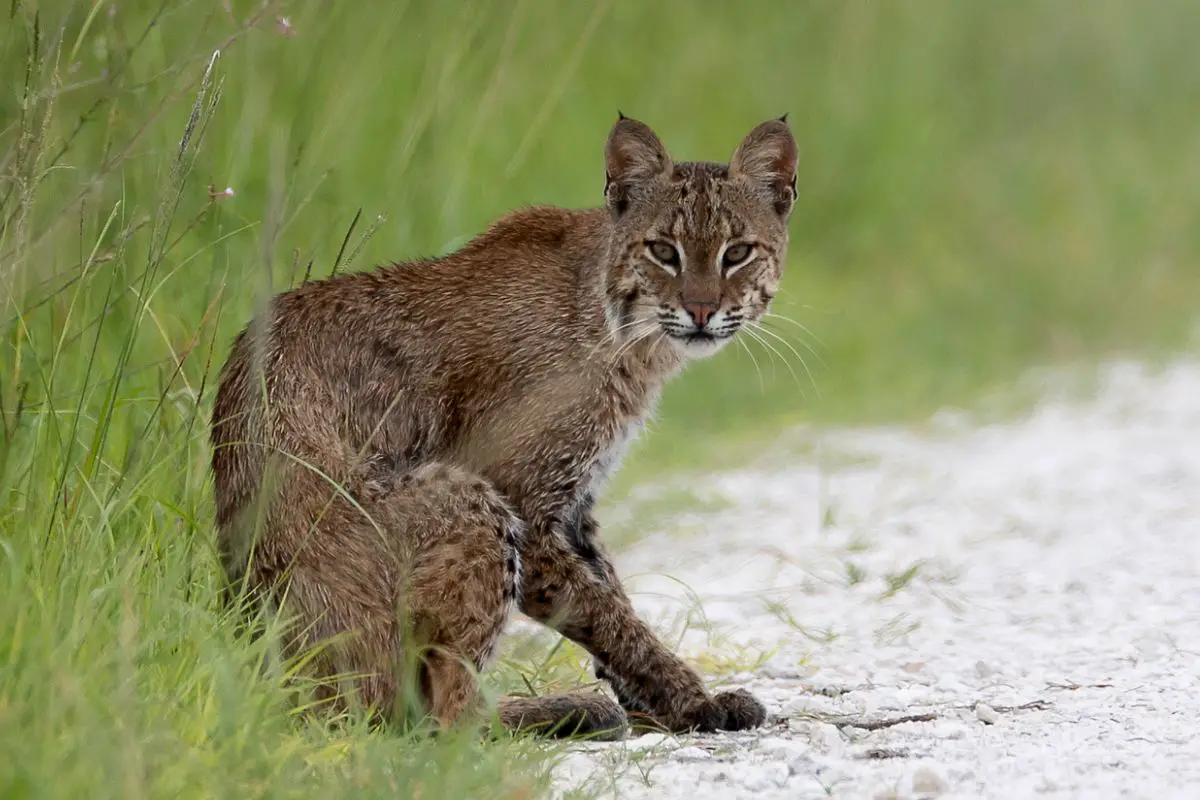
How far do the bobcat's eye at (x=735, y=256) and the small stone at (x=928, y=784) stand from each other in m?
1.80

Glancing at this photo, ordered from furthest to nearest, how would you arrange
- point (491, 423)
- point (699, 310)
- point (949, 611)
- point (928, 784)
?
point (949, 611) < point (699, 310) < point (491, 423) < point (928, 784)

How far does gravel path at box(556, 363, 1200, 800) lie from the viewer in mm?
4023

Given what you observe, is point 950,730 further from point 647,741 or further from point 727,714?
point 647,741

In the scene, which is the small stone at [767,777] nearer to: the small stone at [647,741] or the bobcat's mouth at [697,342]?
the small stone at [647,741]

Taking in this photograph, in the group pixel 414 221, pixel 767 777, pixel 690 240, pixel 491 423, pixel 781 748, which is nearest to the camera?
pixel 767 777

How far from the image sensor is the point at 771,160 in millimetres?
5430

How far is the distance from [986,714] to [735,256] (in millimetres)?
1502

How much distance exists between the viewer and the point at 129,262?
229 inches

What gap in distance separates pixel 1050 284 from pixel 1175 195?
232 centimetres

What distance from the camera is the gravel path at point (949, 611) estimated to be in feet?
13.2

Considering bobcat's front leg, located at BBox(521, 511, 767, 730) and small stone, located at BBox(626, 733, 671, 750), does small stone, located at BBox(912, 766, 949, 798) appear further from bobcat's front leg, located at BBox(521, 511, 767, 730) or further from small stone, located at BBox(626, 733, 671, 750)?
bobcat's front leg, located at BBox(521, 511, 767, 730)

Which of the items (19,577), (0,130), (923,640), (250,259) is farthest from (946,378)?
(19,577)

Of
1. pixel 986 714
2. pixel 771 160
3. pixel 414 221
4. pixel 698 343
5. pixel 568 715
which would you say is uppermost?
pixel 771 160

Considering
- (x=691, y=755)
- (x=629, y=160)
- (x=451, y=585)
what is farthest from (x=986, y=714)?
(x=629, y=160)
